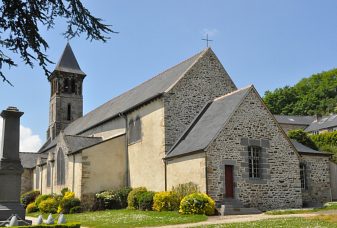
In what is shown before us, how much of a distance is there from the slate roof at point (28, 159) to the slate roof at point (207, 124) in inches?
955

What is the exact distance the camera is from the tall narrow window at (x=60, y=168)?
29205mm

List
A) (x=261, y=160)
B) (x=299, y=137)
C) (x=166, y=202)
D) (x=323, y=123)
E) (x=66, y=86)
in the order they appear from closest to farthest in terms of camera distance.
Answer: (x=166, y=202) < (x=261, y=160) < (x=299, y=137) < (x=66, y=86) < (x=323, y=123)

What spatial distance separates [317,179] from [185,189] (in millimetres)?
9035

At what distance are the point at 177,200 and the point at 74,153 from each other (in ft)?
30.4

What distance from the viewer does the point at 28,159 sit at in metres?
43.2

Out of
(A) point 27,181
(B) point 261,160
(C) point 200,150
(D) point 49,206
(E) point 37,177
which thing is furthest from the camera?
(A) point 27,181

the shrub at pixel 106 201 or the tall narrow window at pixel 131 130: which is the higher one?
the tall narrow window at pixel 131 130

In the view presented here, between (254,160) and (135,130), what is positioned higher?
(135,130)

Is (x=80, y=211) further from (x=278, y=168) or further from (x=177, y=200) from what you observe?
(x=278, y=168)

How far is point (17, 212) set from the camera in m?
12.4

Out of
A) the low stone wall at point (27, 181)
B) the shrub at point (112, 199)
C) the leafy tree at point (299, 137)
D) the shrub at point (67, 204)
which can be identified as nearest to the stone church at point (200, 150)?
the shrub at point (67, 204)

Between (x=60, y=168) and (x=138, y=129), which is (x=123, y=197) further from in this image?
(x=60, y=168)

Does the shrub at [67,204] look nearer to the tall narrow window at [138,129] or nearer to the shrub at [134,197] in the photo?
the shrub at [134,197]

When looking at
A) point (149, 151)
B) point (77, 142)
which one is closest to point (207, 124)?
point (149, 151)
